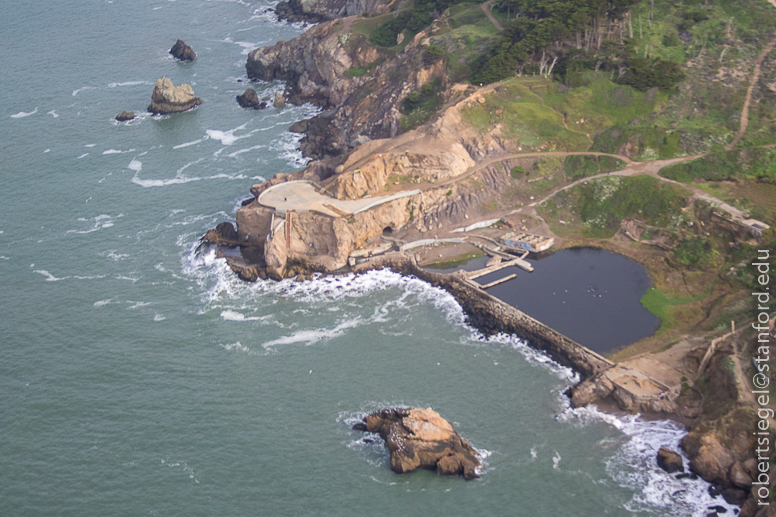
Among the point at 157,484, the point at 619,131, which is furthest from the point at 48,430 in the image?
the point at 619,131

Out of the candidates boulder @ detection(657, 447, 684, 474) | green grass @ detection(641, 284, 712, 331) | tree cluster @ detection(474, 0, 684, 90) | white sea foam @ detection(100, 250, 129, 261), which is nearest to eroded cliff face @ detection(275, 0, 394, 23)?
tree cluster @ detection(474, 0, 684, 90)

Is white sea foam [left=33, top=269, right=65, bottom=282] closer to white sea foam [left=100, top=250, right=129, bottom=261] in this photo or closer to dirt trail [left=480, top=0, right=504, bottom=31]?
white sea foam [left=100, top=250, right=129, bottom=261]

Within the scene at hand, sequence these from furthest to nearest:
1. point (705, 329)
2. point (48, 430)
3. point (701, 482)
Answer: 1. point (705, 329)
2. point (48, 430)
3. point (701, 482)

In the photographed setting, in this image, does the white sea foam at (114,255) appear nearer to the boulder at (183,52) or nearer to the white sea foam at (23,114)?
the white sea foam at (23,114)

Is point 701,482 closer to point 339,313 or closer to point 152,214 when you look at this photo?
point 339,313

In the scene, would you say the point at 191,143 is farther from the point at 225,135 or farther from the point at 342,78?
the point at 342,78

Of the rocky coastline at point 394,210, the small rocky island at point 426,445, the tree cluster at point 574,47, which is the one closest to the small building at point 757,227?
the rocky coastline at point 394,210
